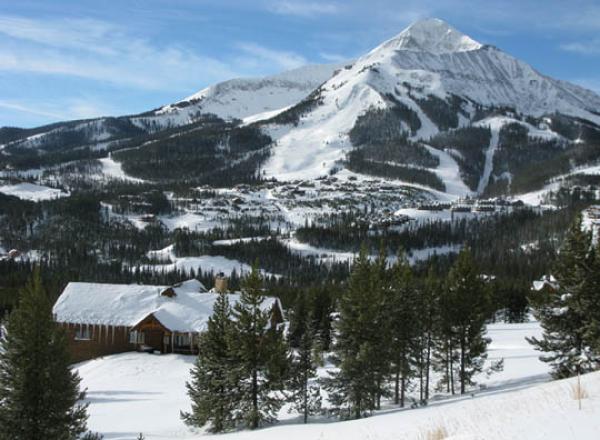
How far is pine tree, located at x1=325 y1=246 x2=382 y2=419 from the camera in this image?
31.4 meters

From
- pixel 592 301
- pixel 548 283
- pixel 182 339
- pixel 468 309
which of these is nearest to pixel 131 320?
pixel 182 339

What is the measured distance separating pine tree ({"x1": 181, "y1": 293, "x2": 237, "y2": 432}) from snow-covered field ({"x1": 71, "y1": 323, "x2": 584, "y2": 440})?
1.27 metres

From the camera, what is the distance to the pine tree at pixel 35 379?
24.2 meters

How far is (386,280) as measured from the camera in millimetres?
35562

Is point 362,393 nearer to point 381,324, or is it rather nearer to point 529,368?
point 381,324

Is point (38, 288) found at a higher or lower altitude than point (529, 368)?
higher

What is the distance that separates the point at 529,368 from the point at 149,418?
2792cm

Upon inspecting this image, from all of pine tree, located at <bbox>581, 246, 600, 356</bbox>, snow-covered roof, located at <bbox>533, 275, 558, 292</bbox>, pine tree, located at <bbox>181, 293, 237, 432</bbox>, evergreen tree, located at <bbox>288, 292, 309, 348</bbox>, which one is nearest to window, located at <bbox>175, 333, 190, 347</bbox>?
evergreen tree, located at <bbox>288, 292, 309, 348</bbox>

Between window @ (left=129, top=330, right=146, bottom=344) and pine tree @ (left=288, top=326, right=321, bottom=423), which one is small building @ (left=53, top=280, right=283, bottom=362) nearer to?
window @ (left=129, top=330, right=146, bottom=344)

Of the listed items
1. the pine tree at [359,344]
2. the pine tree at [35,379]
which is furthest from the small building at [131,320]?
the pine tree at [35,379]

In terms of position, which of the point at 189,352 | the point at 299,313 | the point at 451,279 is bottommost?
the point at 189,352

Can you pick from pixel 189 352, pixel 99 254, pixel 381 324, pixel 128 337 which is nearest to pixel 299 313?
pixel 189 352

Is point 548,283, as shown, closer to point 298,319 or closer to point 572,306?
point 572,306

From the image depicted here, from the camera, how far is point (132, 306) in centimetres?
6888
